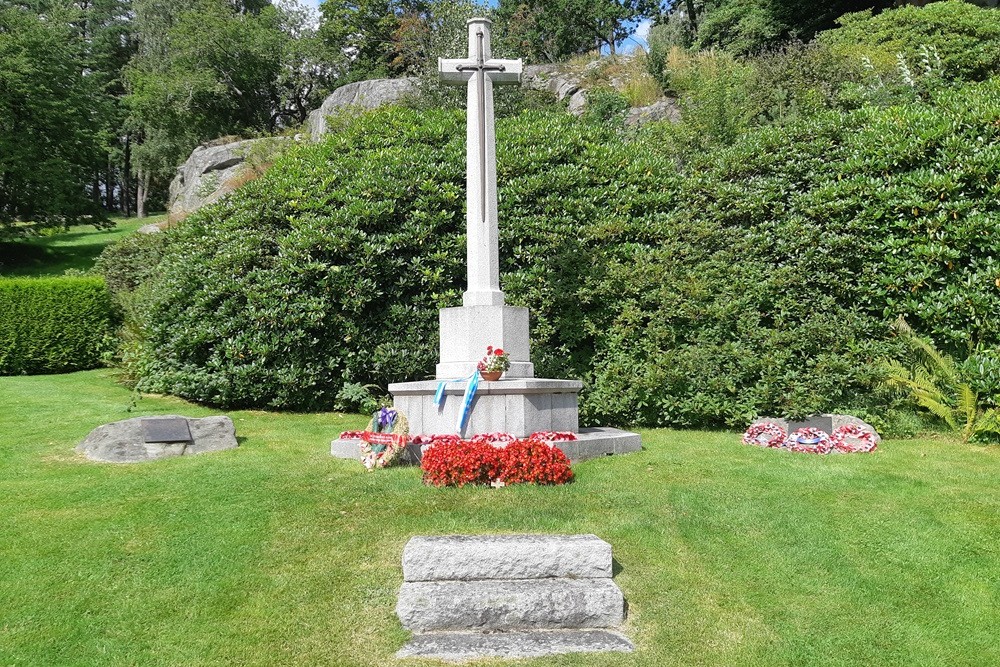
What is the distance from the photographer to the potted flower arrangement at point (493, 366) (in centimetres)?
794

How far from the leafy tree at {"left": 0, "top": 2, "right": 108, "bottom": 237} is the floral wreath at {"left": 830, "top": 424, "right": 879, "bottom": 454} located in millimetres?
33011

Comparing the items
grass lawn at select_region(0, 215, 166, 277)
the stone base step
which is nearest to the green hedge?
grass lawn at select_region(0, 215, 166, 277)

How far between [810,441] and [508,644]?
6288 millimetres

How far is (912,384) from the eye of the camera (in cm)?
923

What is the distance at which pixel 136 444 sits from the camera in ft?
25.5

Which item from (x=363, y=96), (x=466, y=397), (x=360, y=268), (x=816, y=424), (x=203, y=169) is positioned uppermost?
(x=363, y=96)

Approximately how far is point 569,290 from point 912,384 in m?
5.12

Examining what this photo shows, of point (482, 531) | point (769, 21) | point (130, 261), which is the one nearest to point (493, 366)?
point (482, 531)

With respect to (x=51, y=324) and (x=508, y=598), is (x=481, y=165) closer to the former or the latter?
(x=508, y=598)

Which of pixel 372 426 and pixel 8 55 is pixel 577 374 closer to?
pixel 372 426

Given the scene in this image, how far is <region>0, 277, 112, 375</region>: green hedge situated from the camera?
48.7 feet

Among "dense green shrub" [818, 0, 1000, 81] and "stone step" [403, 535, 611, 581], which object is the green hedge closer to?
"stone step" [403, 535, 611, 581]

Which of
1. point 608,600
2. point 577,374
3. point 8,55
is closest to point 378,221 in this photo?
point 577,374

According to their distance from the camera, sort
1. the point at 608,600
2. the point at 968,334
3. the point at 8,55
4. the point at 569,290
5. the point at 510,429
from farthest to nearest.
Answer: the point at 8,55, the point at 569,290, the point at 968,334, the point at 510,429, the point at 608,600
